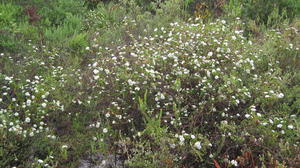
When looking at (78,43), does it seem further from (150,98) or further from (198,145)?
(198,145)

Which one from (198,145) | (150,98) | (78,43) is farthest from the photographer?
(78,43)

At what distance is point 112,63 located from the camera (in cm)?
573

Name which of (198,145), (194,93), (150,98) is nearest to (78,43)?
(150,98)

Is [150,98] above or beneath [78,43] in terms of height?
beneath

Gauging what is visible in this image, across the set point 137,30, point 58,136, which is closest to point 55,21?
point 137,30

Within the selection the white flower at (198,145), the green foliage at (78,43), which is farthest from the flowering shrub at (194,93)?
the green foliage at (78,43)

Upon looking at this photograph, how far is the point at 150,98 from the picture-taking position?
5234mm

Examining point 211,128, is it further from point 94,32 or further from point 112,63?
point 94,32

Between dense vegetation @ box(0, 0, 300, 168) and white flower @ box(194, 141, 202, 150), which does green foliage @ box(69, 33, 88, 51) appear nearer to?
dense vegetation @ box(0, 0, 300, 168)

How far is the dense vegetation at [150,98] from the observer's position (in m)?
4.46

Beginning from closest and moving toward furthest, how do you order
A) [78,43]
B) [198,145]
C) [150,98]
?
[198,145], [150,98], [78,43]

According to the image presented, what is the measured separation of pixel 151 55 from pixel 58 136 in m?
2.08

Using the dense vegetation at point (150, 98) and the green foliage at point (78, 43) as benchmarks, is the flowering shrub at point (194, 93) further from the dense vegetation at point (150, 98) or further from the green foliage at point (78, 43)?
the green foliage at point (78, 43)

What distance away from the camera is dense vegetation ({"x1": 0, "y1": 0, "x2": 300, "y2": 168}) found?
14.6ft
